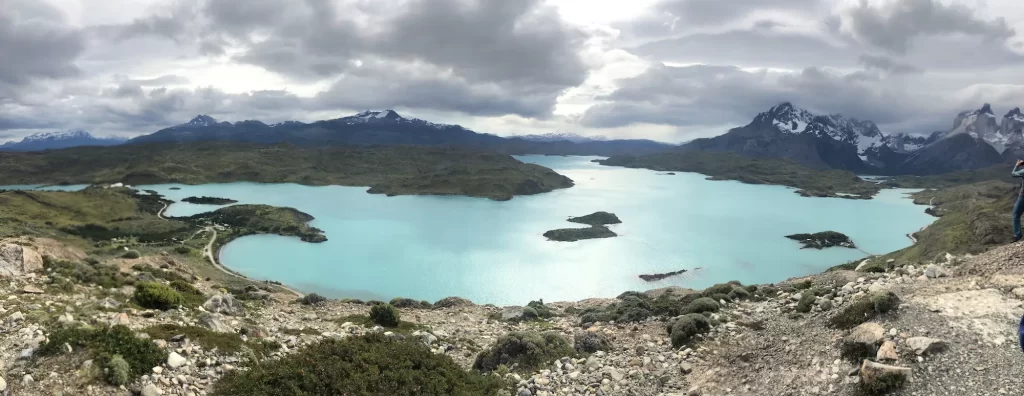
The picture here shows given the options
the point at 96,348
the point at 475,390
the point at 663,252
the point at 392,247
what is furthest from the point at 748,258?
the point at 96,348

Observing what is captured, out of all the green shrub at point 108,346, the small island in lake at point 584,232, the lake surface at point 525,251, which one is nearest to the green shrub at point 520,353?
the green shrub at point 108,346

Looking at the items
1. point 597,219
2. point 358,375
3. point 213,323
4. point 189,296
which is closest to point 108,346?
point 213,323

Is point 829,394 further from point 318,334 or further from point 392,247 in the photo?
point 392,247

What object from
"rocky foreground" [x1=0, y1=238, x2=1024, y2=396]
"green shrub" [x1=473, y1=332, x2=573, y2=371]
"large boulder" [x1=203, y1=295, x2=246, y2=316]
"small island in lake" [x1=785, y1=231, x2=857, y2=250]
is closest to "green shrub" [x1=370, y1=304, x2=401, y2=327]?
"rocky foreground" [x1=0, y1=238, x2=1024, y2=396]

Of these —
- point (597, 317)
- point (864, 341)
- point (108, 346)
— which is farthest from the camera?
point (597, 317)

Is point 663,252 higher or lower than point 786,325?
lower

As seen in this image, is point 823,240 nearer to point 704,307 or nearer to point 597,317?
point 597,317

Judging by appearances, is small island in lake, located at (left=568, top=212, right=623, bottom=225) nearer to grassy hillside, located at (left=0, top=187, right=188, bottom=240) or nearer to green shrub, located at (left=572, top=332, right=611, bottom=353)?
grassy hillside, located at (left=0, top=187, right=188, bottom=240)

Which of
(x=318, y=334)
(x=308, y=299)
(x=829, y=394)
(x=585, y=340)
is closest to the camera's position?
(x=829, y=394)
